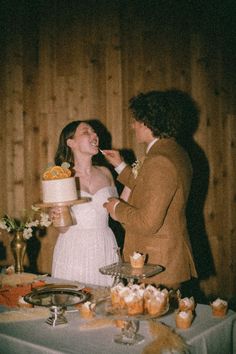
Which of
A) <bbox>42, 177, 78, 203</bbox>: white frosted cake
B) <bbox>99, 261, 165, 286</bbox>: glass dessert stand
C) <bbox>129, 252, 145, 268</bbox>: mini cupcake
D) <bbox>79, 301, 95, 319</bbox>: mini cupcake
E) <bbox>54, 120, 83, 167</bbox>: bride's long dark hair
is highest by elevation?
<bbox>54, 120, 83, 167</bbox>: bride's long dark hair

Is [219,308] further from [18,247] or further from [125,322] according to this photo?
[18,247]

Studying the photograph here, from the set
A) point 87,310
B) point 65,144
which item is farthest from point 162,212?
point 65,144

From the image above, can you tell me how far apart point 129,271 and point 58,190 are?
32.3 inches

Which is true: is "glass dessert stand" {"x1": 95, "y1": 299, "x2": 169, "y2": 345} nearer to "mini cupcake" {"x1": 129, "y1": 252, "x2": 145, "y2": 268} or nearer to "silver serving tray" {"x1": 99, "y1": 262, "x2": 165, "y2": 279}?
"silver serving tray" {"x1": 99, "y1": 262, "x2": 165, "y2": 279}

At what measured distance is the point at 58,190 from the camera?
2584 mm

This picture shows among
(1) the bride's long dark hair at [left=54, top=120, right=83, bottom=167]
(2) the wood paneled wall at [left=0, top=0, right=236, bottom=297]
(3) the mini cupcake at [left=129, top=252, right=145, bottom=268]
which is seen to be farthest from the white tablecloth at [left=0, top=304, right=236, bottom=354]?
(2) the wood paneled wall at [left=0, top=0, right=236, bottom=297]

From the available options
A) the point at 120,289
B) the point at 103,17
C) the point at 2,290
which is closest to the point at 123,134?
the point at 103,17

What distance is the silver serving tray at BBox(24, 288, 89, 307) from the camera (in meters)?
1.83

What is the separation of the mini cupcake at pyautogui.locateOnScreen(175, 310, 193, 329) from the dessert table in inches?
1.0

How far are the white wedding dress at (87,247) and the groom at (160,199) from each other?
1.72 feet

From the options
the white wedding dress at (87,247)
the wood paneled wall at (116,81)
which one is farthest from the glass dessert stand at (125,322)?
the wood paneled wall at (116,81)

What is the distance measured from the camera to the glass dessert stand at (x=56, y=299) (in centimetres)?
179

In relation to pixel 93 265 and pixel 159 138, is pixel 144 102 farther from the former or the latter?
pixel 93 265

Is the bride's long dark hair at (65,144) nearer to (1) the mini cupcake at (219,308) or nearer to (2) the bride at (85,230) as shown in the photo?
(2) the bride at (85,230)
